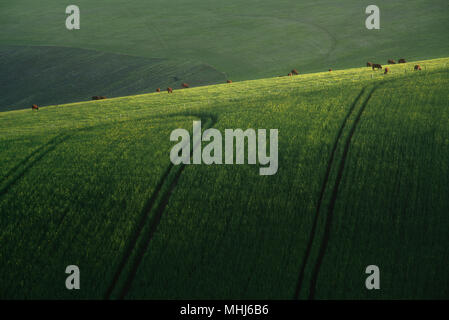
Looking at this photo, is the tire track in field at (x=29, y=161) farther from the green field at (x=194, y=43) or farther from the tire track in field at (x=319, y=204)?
the green field at (x=194, y=43)

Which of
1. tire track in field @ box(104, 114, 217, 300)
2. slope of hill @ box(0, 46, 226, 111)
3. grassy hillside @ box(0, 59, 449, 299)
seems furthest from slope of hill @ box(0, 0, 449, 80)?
tire track in field @ box(104, 114, 217, 300)

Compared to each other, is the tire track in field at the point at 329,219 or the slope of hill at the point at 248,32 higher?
the slope of hill at the point at 248,32

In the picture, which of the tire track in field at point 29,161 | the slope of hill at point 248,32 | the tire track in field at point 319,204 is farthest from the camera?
the slope of hill at point 248,32

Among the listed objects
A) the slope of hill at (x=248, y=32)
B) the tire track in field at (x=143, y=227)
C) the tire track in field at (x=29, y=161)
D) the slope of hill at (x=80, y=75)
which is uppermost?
the slope of hill at (x=248, y=32)

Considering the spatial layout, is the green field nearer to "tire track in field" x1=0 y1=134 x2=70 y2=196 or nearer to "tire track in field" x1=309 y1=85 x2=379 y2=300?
"tire track in field" x1=0 y1=134 x2=70 y2=196

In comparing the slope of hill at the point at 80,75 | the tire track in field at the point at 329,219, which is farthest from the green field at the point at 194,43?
Answer: the tire track in field at the point at 329,219

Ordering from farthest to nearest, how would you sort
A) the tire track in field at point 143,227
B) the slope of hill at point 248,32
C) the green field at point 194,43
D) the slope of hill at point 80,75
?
the slope of hill at point 248,32 < the green field at point 194,43 < the slope of hill at point 80,75 < the tire track in field at point 143,227

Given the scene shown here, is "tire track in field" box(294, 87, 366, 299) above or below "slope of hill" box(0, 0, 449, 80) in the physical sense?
below

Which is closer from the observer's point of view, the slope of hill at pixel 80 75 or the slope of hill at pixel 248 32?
the slope of hill at pixel 80 75
